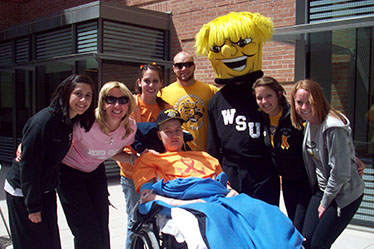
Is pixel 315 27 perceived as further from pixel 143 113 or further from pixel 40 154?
pixel 40 154

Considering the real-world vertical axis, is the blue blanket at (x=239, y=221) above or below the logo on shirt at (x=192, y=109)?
below

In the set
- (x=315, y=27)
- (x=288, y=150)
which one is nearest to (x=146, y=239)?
(x=288, y=150)

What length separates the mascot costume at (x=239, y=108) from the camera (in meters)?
3.20

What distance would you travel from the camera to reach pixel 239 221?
246 cm

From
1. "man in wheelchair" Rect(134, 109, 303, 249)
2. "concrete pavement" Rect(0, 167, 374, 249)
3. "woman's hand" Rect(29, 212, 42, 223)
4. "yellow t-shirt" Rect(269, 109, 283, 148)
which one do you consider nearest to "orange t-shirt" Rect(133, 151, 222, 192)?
"man in wheelchair" Rect(134, 109, 303, 249)

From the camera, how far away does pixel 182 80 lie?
3674 mm

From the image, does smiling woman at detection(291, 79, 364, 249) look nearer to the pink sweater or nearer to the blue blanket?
the blue blanket

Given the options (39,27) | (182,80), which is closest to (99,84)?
(39,27)

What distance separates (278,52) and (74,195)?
15.7 ft

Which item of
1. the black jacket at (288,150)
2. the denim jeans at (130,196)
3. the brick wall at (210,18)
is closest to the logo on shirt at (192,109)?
the denim jeans at (130,196)

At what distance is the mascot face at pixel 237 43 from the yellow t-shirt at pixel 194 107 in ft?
0.84

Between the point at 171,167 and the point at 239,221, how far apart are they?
2.46ft

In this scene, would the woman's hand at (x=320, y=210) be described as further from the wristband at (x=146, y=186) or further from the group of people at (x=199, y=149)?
the wristband at (x=146, y=186)

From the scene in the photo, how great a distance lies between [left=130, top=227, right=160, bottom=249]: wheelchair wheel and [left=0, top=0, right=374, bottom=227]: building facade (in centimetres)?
343
